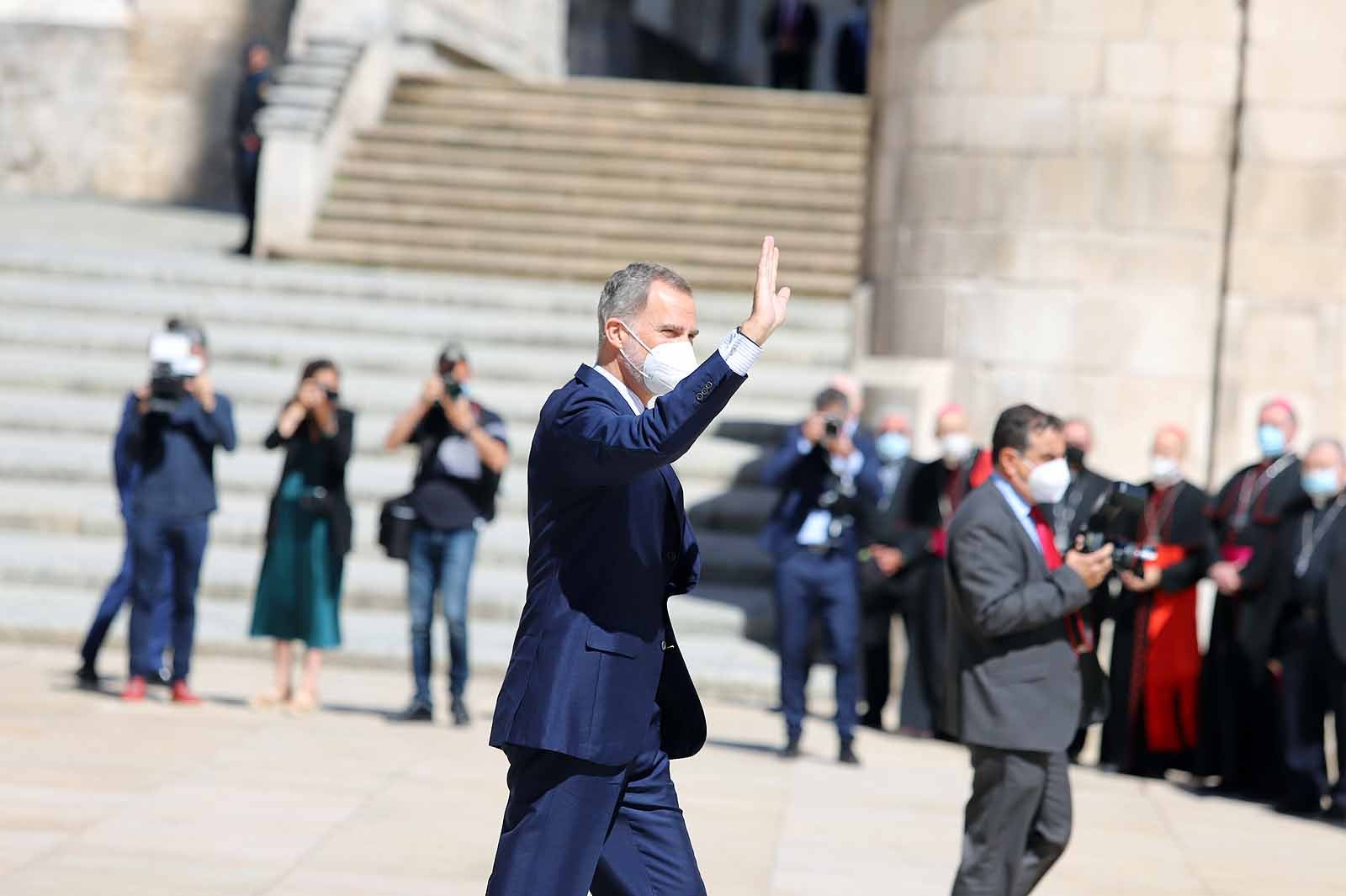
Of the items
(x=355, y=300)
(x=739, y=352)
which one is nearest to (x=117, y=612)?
(x=355, y=300)

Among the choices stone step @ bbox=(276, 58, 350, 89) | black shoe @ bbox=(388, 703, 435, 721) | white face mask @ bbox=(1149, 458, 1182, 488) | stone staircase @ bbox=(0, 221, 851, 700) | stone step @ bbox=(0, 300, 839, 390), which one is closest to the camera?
black shoe @ bbox=(388, 703, 435, 721)

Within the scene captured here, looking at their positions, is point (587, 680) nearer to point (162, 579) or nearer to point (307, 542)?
point (307, 542)

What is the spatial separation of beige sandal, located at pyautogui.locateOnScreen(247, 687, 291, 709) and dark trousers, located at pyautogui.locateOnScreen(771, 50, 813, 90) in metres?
17.9

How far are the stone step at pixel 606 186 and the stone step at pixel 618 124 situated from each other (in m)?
0.74

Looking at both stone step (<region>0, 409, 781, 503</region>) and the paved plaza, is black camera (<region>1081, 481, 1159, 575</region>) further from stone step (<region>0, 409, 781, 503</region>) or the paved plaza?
stone step (<region>0, 409, 781, 503</region>)

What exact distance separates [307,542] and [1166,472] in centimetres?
451

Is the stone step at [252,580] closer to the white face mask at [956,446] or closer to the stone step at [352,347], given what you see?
the white face mask at [956,446]

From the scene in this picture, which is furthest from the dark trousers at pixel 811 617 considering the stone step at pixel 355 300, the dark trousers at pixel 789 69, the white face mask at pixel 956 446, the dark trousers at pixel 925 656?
the dark trousers at pixel 789 69

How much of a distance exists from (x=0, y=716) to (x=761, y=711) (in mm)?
4082

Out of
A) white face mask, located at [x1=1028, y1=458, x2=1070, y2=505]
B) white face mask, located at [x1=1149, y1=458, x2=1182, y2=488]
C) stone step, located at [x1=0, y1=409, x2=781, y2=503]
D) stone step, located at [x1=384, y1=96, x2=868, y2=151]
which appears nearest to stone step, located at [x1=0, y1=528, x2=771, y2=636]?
stone step, located at [x1=0, y1=409, x2=781, y2=503]

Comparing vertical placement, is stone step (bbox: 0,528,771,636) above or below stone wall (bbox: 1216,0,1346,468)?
below

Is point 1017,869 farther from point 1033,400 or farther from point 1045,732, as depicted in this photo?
point 1033,400

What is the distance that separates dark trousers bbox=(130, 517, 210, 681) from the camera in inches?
412

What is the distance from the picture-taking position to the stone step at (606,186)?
1780 centimetres
